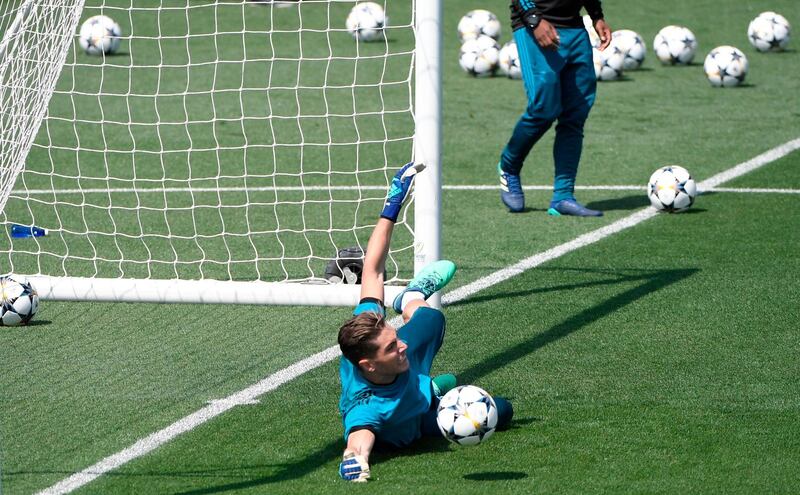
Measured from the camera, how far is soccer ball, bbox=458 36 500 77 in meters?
16.7

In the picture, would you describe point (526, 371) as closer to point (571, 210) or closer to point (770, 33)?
point (571, 210)

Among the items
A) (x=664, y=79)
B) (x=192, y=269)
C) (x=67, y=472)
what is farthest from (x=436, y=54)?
(x=664, y=79)

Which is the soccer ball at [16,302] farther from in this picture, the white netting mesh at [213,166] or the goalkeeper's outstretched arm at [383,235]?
the goalkeeper's outstretched arm at [383,235]

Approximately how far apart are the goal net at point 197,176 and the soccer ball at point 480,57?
3.00ft

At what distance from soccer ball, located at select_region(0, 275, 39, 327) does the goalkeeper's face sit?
9.64ft

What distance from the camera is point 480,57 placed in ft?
54.8

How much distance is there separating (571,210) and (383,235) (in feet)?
12.7

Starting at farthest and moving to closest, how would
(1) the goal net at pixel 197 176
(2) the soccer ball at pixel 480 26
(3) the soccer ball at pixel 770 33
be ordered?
(2) the soccer ball at pixel 480 26, (3) the soccer ball at pixel 770 33, (1) the goal net at pixel 197 176

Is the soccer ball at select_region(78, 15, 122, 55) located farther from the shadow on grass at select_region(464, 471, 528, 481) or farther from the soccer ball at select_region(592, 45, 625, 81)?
the shadow on grass at select_region(464, 471, 528, 481)

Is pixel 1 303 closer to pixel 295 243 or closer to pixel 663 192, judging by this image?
pixel 295 243

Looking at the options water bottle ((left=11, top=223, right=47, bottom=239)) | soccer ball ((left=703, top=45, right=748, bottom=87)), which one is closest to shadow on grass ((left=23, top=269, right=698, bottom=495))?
water bottle ((left=11, top=223, right=47, bottom=239))

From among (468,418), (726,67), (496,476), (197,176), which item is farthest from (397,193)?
(726,67)

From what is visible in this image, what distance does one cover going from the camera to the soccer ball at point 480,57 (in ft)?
54.9

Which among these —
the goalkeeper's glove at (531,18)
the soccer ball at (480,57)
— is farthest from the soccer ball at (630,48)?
the goalkeeper's glove at (531,18)
